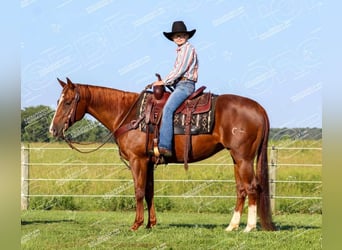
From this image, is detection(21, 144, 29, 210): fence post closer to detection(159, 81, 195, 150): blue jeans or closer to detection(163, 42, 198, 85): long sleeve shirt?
detection(159, 81, 195, 150): blue jeans

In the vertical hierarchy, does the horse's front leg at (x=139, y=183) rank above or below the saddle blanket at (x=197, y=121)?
below

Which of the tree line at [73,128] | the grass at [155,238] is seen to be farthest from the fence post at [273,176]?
the grass at [155,238]

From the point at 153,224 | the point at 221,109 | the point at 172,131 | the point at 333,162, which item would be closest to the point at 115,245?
the point at 153,224

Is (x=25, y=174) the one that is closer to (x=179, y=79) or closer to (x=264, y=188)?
(x=179, y=79)

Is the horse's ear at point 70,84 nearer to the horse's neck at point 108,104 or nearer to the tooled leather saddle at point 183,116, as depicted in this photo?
the horse's neck at point 108,104

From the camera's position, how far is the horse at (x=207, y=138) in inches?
280

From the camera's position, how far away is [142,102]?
7531 mm

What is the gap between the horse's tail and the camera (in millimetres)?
7082

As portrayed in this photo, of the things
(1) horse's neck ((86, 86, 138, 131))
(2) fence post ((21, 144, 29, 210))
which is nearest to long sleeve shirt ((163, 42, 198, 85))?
(1) horse's neck ((86, 86, 138, 131))

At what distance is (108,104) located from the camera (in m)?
7.71

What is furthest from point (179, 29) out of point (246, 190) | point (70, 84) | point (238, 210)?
point (238, 210)

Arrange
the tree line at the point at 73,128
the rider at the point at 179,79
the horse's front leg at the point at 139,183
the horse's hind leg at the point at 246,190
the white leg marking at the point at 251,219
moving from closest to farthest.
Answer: the white leg marking at the point at 251,219, the horse's hind leg at the point at 246,190, the rider at the point at 179,79, the horse's front leg at the point at 139,183, the tree line at the point at 73,128

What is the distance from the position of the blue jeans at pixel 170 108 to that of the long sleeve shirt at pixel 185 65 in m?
0.11

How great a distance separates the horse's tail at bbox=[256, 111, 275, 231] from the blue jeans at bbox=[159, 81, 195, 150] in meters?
1.09
